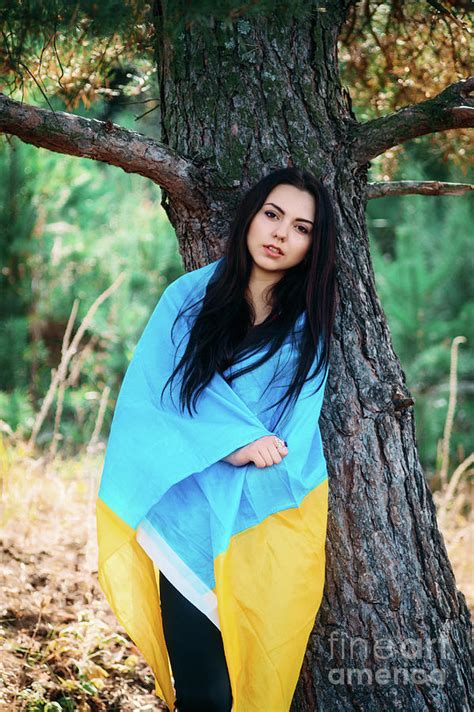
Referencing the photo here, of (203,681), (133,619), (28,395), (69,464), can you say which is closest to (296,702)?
(203,681)

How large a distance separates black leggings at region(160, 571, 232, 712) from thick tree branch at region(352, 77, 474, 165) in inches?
48.7

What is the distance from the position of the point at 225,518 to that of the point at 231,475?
0.34 ft

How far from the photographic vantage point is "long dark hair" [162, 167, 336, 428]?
191 centimetres

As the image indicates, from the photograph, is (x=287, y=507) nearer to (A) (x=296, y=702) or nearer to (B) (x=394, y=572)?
(B) (x=394, y=572)

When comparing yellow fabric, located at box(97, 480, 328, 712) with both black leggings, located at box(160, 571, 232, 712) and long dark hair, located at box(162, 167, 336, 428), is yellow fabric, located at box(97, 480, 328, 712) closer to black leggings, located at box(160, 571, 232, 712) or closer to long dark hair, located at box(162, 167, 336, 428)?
black leggings, located at box(160, 571, 232, 712)

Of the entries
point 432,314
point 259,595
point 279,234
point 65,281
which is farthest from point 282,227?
point 432,314

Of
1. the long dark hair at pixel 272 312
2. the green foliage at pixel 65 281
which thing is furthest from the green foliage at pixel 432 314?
the long dark hair at pixel 272 312

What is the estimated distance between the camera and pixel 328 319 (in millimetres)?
1959

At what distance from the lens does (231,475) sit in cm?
183

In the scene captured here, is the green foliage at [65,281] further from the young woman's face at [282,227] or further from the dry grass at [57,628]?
the young woman's face at [282,227]

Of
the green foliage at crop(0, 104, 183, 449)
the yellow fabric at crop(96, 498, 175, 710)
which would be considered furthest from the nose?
the green foliage at crop(0, 104, 183, 449)

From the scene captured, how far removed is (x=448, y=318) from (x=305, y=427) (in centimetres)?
491

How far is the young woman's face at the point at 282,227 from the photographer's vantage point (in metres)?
1.92

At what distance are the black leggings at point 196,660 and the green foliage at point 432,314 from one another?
3.78 meters
